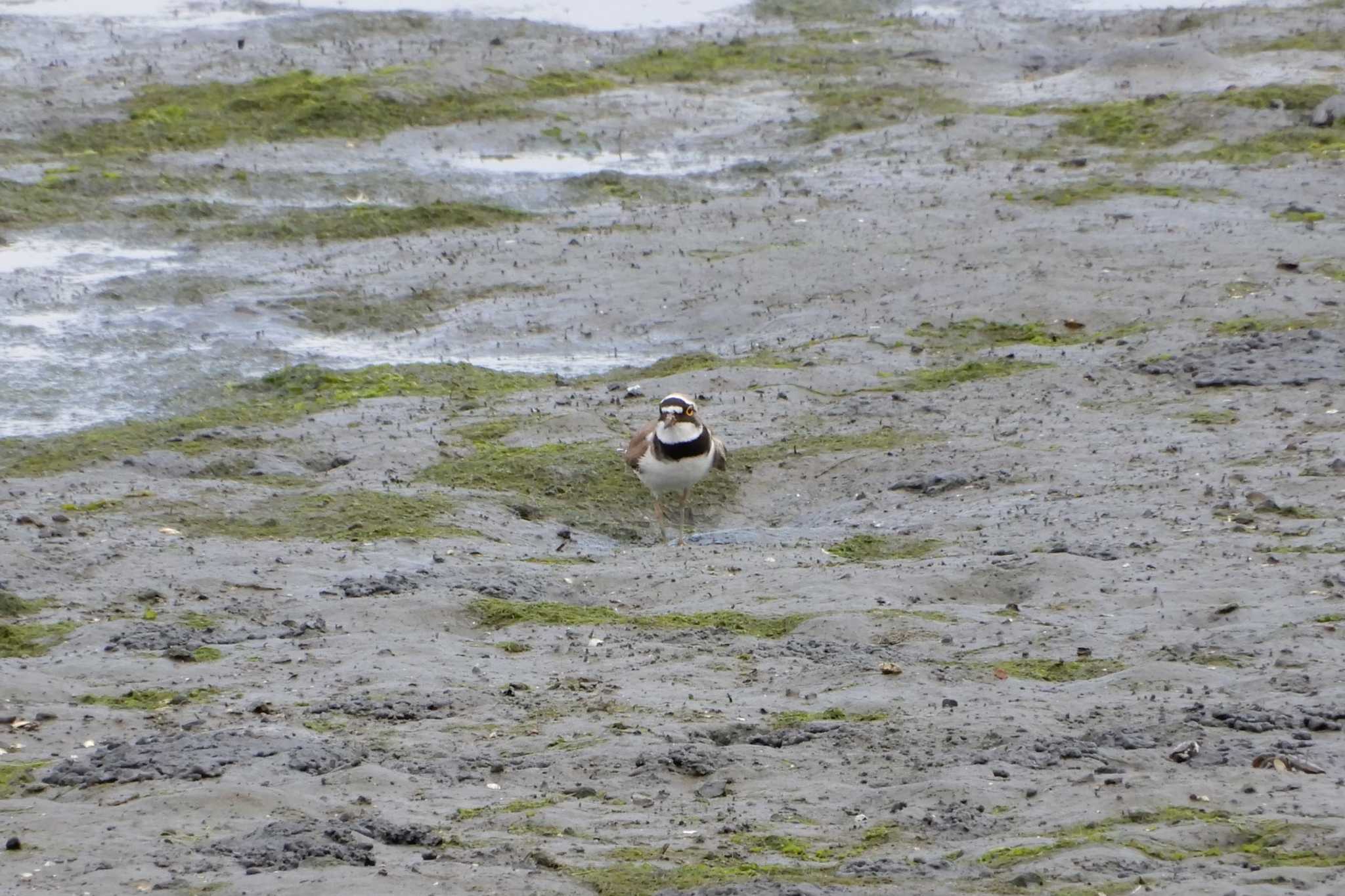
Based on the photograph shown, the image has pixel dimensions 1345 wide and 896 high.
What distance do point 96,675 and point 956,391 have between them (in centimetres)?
602

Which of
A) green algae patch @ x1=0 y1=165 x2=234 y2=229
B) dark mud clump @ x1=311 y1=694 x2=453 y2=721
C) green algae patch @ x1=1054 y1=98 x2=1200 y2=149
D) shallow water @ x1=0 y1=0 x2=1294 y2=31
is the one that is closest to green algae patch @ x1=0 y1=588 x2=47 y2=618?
dark mud clump @ x1=311 y1=694 x2=453 y2=721

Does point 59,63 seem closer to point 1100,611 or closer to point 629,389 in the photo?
point 629,389

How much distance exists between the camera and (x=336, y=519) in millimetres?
9211

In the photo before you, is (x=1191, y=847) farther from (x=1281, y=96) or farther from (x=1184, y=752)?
(x=1281, y=96)

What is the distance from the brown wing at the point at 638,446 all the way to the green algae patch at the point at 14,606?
326cm

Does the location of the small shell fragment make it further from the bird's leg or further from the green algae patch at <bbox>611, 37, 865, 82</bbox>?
the green algae patch at <bbox>611, 37, 865, 82</bbox>

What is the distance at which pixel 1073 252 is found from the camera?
1354 centimetres

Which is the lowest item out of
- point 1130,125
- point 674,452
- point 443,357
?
point 443,357

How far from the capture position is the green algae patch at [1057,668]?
22.0 ft

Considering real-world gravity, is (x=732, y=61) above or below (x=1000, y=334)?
above

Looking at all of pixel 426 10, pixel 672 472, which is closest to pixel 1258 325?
pixel 672 472

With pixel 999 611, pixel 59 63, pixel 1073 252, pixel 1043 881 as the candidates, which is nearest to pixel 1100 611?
pixel 999 611

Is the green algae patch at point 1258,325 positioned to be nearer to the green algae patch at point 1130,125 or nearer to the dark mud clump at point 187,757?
the green algae patch at point 1130,125

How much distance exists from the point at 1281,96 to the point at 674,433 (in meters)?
10.9
